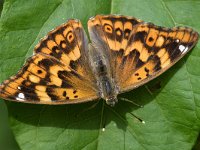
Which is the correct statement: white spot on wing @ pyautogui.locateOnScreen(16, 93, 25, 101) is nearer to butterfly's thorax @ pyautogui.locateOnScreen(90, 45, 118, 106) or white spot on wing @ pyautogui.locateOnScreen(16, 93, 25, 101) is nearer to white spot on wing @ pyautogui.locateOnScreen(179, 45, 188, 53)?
butterfly's thorax @ pyautogui.locateOnScreen(90, 45, 118, 106)

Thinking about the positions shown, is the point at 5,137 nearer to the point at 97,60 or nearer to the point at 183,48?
the point at 97,60

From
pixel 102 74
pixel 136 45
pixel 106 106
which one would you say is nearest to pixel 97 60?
pixel 102 74

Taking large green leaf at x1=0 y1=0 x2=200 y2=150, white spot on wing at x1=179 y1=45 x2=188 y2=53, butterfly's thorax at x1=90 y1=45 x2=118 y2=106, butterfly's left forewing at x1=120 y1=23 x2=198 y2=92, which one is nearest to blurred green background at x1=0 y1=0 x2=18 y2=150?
butterfly's thorax at x1=90 y1=45 x2=118 y2=106

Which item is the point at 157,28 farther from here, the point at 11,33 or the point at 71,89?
the point at 11,33

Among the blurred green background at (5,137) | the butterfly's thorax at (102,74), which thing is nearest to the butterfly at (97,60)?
the butterfly's thorax at (102,74)

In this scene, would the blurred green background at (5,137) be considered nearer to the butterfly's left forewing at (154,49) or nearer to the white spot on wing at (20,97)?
the white spot on wing at (20,97)

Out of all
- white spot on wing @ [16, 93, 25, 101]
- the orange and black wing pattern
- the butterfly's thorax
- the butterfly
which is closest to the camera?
white spot on wing @ [16, 93, 25, 101]

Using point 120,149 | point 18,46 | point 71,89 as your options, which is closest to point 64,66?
point 71,89
